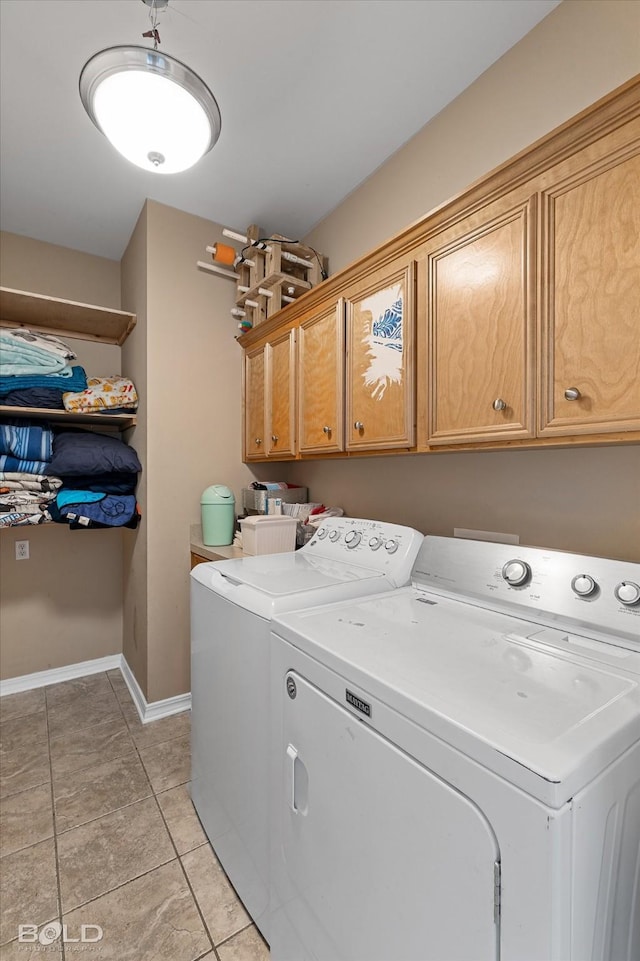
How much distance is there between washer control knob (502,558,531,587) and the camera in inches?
45.7

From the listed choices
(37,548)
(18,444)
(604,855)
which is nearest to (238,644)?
(604,855)

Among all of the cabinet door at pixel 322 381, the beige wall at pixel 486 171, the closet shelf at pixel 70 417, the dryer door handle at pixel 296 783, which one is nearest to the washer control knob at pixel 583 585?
the beige wall at pixel 486 171

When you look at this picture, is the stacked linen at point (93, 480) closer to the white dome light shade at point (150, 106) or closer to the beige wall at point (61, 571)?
the beige wall at point (61, 571)

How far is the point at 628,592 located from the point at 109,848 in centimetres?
191

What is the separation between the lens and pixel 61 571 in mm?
2797

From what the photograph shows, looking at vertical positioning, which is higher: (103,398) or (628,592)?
(103,398)

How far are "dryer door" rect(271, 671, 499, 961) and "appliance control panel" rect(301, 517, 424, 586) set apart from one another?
0.59 meters

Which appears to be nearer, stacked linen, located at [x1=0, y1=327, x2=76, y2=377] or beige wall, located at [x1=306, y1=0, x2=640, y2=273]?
beige wall, located at [x1=306, y1=0, x2=640, y2=273]

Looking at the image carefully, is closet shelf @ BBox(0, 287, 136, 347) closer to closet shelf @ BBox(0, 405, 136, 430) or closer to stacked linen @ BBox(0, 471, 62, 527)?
closet shelf @ BBox(0, 405, 136, 430)

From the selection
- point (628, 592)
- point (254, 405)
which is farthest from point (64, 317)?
point (628, 592)

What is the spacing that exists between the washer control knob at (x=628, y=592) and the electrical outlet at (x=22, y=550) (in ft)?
9.92

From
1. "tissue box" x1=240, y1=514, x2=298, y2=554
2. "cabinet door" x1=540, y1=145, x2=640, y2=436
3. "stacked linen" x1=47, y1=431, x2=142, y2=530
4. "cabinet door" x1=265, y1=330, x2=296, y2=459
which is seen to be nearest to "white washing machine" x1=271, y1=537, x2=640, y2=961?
"cabinet door" x1=540, y1=145, x2=640, y2=436

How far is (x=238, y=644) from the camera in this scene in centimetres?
130

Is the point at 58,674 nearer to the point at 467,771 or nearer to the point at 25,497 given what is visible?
the point at 25,497
